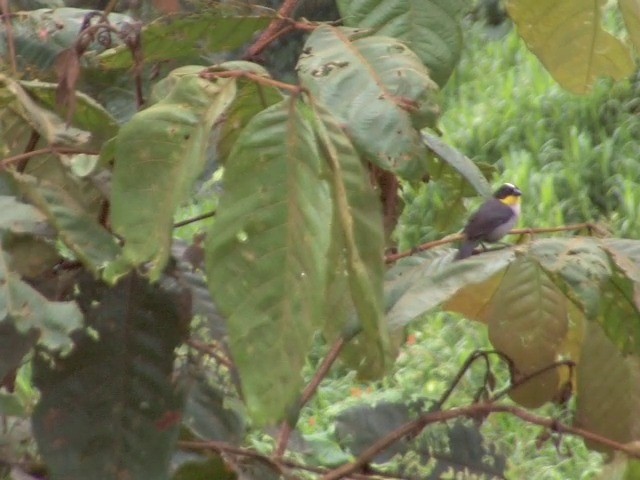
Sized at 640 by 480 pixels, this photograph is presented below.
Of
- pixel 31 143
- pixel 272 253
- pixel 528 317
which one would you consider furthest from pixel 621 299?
pixel 31 143

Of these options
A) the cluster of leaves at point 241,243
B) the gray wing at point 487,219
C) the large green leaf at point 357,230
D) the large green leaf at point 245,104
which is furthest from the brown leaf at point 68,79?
the gray wing at point 487,219

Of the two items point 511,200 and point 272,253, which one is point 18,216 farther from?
point 511,200

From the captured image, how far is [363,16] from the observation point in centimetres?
97

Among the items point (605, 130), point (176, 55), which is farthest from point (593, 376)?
point (605, 130)

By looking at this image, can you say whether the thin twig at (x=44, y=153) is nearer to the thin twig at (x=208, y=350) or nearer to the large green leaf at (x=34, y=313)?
the large green leaf at (x=34, y=313)

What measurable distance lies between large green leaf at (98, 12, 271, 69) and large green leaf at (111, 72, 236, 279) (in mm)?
298

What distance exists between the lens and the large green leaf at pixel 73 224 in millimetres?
865

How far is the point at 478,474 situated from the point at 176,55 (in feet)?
1.90

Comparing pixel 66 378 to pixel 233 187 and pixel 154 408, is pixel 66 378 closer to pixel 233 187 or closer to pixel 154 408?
pixel 154 408

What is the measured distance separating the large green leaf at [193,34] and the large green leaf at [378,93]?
0.59 feet

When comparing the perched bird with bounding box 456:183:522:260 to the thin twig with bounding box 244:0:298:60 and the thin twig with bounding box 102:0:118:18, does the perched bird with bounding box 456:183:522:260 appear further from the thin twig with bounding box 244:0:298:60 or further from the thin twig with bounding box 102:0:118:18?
the thin twig with bounding box 102:0:118:18

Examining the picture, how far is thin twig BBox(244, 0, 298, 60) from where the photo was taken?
1.04 metres

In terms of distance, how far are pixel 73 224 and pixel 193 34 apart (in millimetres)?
284

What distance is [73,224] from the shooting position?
881 millimetres
